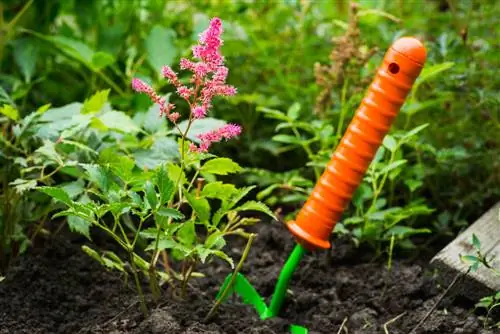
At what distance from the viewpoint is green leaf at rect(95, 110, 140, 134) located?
5.85ft

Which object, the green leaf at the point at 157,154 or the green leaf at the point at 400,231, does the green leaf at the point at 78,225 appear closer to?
the green leaf at the point at 157,154

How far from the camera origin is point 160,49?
2.31 m

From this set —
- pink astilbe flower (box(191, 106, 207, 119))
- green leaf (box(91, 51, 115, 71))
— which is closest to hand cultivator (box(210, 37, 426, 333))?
pink astilbe flower (box(191, 106, 207, 119))

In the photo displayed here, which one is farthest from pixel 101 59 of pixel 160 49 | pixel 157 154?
pixel 157 154

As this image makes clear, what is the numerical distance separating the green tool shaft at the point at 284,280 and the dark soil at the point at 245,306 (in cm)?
4

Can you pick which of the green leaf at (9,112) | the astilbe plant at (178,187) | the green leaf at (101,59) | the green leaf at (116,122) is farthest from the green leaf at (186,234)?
the green leaf at (101,59)

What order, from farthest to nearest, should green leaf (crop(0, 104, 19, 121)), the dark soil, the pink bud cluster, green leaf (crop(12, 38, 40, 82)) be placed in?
green leaf (crop(12, 38, 40, 82)), green leaf (crop(0, 104, 19, 121)), the dark soil, the pink bud cluster

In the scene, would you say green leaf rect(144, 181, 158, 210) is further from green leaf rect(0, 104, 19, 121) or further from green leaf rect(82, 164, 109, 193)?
green leaf rect(0, 104, 19, 121)

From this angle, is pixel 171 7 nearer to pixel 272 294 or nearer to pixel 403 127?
pixel 403 127

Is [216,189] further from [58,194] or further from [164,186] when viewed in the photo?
[58,194]

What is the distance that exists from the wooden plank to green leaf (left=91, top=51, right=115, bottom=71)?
1.03 metres

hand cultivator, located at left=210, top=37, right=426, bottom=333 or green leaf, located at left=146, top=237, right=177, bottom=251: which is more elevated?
hand cultivator, located at left=210, top=37, right=426, bottom=333

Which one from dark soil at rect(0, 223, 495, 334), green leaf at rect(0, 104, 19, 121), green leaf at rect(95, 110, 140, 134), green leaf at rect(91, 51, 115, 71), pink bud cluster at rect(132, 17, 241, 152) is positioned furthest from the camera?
green leaf at rect(91, 51, 115, 71)

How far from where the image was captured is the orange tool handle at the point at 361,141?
4.96 ft
